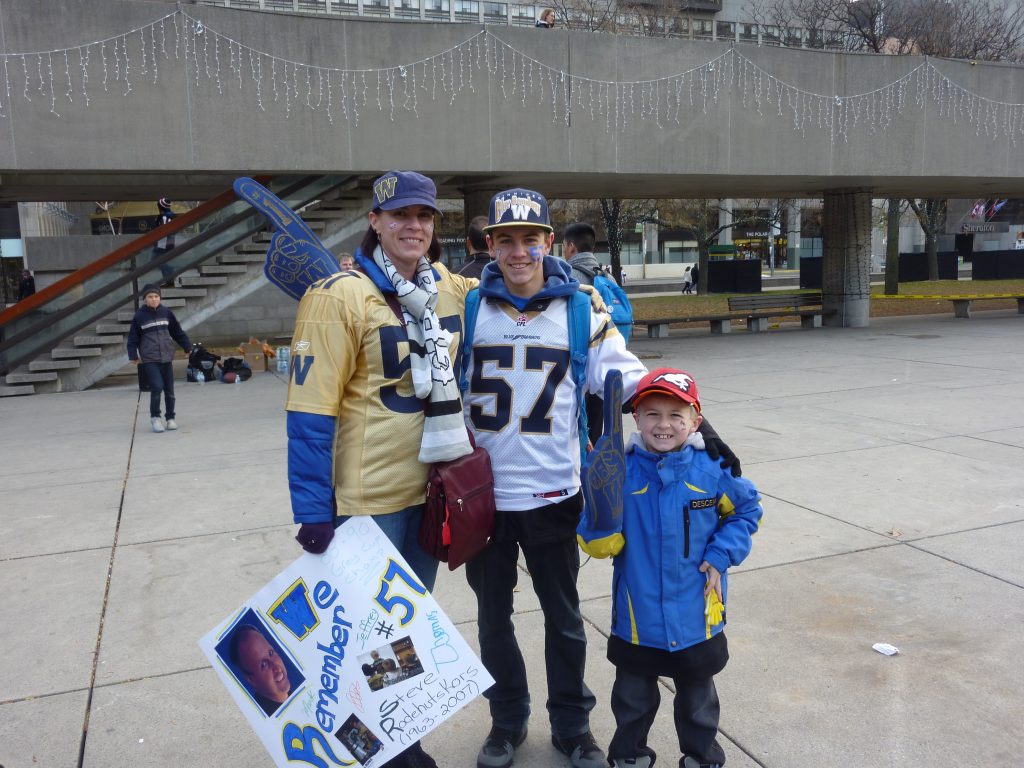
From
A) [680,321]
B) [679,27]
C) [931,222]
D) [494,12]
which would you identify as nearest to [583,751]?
[680,321]

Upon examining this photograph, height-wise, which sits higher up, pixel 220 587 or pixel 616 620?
pixel 616 620

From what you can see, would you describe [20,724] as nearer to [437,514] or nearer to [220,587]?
[220,587]

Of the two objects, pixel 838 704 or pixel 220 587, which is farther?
pixel 220 587

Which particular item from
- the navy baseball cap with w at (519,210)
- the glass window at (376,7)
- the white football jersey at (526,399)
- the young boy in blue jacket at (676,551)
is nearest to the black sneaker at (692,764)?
the young boy in blue jacket at (676,551)

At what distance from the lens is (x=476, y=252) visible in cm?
660

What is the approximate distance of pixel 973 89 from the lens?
16375 millimetres

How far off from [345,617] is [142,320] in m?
8.05

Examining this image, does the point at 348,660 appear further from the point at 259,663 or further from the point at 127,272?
the point at 127,272

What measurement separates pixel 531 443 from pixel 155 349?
25.9ft

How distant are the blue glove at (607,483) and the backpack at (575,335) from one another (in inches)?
7.8

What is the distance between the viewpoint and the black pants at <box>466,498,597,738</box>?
301cm

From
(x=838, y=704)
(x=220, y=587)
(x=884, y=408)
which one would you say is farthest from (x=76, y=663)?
(x=884, y=408)

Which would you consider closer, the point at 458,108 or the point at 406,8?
the point at 458,108

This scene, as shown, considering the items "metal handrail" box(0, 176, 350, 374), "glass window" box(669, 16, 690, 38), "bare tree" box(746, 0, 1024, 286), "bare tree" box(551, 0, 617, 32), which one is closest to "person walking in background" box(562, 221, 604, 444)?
"metal handrail" box(0, 176, 350, 374)
